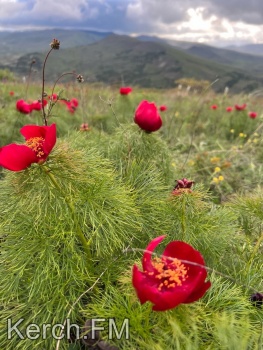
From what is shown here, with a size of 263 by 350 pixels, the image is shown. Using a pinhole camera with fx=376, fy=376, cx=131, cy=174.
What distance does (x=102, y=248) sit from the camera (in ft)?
4.52

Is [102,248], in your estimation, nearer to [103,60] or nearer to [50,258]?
[50,258]

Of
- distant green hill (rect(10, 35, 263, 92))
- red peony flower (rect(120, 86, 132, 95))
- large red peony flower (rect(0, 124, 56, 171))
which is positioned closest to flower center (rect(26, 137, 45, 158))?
large red peony flower (rect(0, 124, 56, 171))

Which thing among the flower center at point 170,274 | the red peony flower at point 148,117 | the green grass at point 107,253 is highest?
the red peony flower at point 148,117

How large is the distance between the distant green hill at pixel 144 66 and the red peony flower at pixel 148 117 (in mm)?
78677

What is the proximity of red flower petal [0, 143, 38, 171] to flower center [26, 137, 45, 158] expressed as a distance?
1.2 inches

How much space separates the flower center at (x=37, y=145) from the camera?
118 cm

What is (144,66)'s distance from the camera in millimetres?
120312

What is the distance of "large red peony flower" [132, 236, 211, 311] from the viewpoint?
0.91m

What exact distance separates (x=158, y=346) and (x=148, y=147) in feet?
4.11

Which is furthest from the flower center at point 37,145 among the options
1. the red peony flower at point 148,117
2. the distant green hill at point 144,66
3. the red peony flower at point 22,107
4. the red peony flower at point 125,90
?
the distant green hill at point 144,66

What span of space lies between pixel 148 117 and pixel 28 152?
915 mm

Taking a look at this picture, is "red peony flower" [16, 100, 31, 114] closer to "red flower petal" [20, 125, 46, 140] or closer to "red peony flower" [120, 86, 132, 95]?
"red peony flower" [120, 86, 132, 95]

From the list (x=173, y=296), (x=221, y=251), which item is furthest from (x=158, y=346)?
(x=221, y=251)

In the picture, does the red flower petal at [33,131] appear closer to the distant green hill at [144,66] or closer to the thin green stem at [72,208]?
the thin green stem at [72,208]
